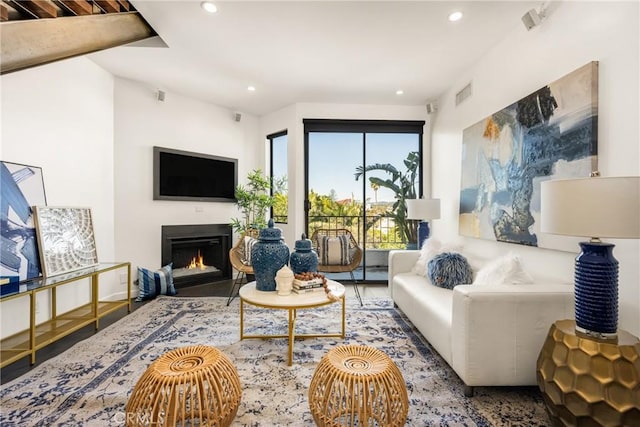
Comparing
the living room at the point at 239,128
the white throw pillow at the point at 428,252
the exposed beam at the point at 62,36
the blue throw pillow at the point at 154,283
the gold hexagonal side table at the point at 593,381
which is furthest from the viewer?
the blue throw pillow at the point at 154,283

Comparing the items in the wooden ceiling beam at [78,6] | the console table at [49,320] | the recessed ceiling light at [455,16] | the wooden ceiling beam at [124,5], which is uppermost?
the wooden ceiling beam at [124,5]

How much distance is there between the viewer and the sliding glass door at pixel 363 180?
445cm

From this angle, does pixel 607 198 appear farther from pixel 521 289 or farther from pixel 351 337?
pixel 351 337

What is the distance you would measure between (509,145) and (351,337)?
2.07 meters

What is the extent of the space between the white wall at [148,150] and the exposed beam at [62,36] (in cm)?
131

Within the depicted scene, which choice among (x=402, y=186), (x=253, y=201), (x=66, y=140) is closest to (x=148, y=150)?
(x=66, y=140)

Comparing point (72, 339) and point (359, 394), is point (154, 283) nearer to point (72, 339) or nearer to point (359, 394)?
point (72, 339)

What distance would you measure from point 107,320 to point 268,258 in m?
1.86

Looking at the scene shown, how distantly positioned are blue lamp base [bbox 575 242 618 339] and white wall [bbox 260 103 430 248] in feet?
10.2

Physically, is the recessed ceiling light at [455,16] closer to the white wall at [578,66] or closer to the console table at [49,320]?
the white wall at [578,66]

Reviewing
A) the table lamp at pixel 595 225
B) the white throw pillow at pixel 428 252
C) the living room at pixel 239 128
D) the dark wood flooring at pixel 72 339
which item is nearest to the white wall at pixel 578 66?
the living room at pixel 239 128

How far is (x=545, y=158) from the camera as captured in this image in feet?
6.95

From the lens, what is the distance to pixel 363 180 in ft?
14.7

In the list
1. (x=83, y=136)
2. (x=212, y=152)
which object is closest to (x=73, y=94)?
(x=83, y=136)
